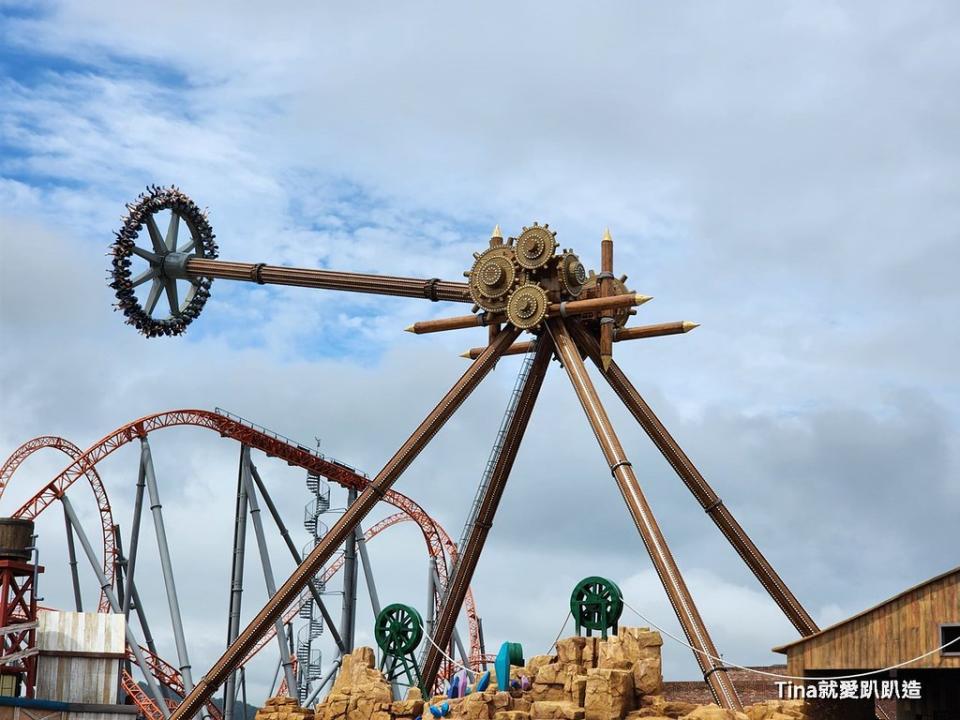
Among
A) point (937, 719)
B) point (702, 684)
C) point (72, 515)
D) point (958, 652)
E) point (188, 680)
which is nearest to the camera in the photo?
point (958, 652)

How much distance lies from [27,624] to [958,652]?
105ft

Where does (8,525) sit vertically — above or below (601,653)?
above

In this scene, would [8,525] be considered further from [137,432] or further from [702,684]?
[702,684]

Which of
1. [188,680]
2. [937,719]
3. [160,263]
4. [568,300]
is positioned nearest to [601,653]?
[937,719]

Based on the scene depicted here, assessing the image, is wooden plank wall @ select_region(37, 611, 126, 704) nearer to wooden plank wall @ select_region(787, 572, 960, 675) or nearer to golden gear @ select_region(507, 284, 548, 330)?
golden gear @ select_region(507, 284, 548, 330)

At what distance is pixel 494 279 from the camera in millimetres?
39469

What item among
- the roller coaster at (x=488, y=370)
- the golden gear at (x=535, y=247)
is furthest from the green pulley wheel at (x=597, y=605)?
the golden gear at (x=535, y=247)

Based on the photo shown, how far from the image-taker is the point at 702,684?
109 ft

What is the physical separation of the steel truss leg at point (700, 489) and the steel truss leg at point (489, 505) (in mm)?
1439

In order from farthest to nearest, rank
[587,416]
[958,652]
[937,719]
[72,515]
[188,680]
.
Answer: [72,515]
[188,680]
[587,416]
[937,719]
[958,652]

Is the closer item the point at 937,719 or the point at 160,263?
the point at 937,719

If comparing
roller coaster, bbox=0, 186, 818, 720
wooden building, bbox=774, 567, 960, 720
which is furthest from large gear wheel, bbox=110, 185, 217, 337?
wooden building, bbox=774, 567, 960, 720

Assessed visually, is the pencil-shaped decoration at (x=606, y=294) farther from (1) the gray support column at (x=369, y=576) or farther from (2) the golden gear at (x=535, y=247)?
(1) the gray support column at (x=369, y=576)

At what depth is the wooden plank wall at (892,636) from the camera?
27781mm
